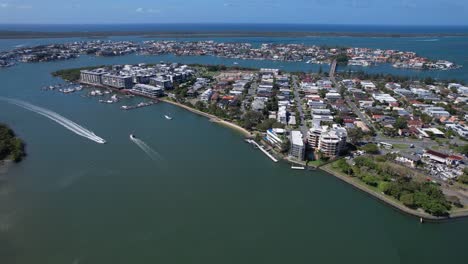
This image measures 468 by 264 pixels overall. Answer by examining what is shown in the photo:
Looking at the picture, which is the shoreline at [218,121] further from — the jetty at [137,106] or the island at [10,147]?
the island at [10,147]

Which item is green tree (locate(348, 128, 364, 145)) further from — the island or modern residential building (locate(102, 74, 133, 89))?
modern residential building (locate(102, 74, 133, 89))

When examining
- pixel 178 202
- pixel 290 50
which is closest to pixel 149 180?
pixel 178 202

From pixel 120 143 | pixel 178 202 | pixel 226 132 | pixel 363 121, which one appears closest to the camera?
pixel 178 202

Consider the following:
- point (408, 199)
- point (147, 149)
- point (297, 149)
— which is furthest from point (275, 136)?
point (408, 199)

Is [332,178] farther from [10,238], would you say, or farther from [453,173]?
[10,238]

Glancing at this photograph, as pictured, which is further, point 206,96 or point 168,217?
point 206,96

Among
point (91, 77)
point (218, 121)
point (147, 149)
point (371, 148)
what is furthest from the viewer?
point (91, 77)

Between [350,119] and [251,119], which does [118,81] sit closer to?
[251,119]
